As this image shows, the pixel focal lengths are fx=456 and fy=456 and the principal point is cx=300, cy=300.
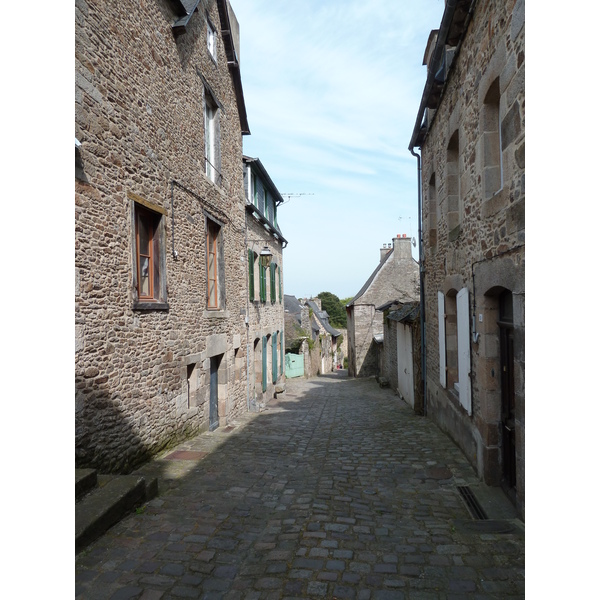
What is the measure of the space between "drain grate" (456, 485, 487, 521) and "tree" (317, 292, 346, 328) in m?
59.9

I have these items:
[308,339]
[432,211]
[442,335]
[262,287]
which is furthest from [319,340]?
[442,335]

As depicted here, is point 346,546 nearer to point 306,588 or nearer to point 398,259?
point 306,588

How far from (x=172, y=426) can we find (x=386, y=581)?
4601 millimetres

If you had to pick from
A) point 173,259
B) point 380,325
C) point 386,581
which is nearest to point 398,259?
point 380,325

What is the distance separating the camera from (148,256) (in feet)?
21.6

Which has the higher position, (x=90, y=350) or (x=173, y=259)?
(x=173, y=259)

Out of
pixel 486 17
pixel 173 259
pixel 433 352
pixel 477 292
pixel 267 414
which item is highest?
pixel 486 17

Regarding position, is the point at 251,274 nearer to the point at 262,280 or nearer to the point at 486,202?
the point at 262,280

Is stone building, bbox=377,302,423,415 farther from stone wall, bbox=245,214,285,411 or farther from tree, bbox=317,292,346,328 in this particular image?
tree, bbox=317,292,346,328

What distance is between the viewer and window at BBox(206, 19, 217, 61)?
29.6 feet

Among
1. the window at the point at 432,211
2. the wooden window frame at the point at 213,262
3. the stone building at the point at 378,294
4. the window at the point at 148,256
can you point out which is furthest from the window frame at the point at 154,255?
the stone building at the point at 378,294

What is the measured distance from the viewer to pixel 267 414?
1095 cm

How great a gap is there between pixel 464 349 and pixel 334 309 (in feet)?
205

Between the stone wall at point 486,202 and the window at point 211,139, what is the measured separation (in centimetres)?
445
